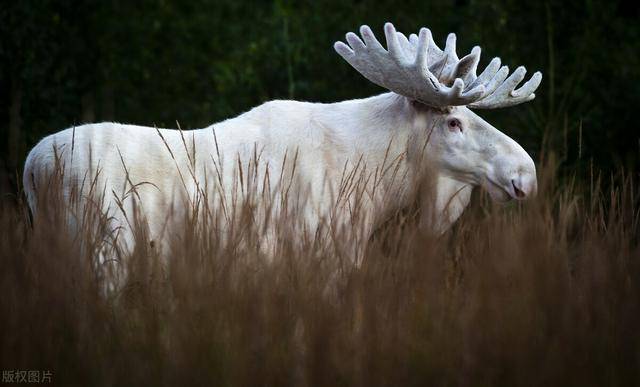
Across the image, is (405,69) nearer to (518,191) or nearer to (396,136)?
(396,136)

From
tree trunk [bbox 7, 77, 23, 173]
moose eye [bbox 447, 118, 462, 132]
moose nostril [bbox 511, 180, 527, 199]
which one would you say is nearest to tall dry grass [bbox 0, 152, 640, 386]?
moose nostril [bbox 511, 180, 527, 199]

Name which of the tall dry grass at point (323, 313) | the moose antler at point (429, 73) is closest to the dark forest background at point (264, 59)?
the moose antler at point (429, 73)

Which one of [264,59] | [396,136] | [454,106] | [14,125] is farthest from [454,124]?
[264,59]

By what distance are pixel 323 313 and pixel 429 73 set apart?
1.97 metres

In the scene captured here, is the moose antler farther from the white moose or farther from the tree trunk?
the tree trunk

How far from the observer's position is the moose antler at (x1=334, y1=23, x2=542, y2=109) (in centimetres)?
509

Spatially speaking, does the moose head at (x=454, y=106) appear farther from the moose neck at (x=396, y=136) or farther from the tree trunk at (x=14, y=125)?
the tree trunk at (x=14, y=125)

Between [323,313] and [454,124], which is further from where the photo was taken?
[454,124]

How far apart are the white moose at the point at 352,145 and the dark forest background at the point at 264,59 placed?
3199 mm

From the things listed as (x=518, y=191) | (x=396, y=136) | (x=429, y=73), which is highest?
(x=429, y=73)

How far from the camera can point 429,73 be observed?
201 inches

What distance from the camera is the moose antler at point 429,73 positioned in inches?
200

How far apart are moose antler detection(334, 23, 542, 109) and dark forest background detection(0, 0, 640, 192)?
9.92 feet

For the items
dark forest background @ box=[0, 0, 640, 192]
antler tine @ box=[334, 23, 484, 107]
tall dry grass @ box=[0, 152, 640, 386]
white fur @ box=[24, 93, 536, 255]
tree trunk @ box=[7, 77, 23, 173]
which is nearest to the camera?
tall dry grass @ box=[0, 152, 640, 386]
